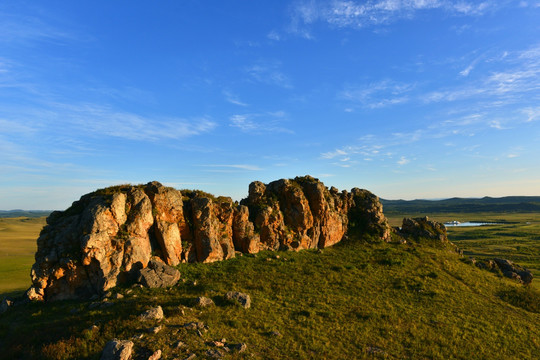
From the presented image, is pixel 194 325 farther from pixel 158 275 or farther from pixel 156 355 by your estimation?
pixel 158 275

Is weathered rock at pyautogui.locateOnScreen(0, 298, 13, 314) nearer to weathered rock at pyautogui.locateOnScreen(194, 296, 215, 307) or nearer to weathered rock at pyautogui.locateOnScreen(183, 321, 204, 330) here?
weathered rock at pyautogui.locateOnScreen(194, 296, 215, 307)

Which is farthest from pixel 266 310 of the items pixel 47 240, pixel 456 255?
pixel 456 255

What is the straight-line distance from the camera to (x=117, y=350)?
46.1 ft

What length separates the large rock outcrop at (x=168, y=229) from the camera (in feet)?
80.8

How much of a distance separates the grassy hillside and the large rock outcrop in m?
2.20

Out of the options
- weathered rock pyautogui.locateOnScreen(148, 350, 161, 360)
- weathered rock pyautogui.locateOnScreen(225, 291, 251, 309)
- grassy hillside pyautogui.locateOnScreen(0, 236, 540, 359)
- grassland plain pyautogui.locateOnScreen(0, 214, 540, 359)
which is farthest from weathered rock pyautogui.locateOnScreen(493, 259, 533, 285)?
weathered rock pyautogui.locateOnScreen(148, 350, 161, 360)

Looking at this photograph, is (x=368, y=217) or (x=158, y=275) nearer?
(x=158, y=275)

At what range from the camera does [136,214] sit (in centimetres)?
2844

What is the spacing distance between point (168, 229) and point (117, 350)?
16.9 meters

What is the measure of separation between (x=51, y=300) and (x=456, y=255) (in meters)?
57.2

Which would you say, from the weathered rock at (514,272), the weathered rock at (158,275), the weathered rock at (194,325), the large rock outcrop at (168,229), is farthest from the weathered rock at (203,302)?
the weathered rock at (514,272)

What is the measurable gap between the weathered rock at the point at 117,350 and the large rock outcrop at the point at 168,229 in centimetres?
1111

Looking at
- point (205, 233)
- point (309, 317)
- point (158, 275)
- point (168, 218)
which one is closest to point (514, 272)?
point (309, 317)

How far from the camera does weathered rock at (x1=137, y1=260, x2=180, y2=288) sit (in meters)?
24.7
